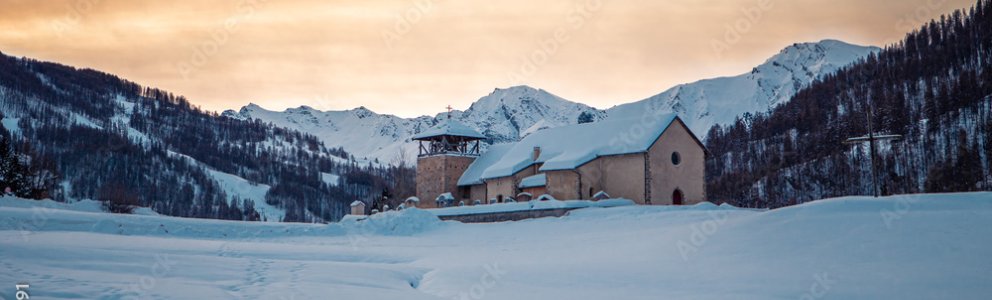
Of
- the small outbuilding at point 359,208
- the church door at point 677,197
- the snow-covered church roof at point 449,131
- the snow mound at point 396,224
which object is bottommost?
the snow mound at point 396,224

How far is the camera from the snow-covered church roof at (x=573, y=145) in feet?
143

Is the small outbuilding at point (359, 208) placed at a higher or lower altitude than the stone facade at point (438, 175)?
lower

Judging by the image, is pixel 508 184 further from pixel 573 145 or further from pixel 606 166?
pixel 606 166

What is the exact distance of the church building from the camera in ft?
140

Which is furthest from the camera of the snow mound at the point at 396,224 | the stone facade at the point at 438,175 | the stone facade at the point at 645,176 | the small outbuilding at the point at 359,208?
the stone facade at the point at 438,175

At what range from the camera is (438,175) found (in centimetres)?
5494

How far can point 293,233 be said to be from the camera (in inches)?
1288

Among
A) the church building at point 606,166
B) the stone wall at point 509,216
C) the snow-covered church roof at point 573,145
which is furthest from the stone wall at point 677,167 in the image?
the stone wall at point 509,216

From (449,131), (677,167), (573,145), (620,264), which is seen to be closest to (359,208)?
(449,131)

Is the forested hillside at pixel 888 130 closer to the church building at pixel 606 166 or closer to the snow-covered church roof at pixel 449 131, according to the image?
the snow-covered church roof at pixel 449 131

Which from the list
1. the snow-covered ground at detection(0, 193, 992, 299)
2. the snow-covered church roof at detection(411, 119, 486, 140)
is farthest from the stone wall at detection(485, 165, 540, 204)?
the snow-covered ground at detection(0, 193, 992, 299)

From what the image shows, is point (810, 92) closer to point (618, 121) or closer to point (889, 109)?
point (889, 109)

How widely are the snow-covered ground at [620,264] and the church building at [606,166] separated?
16700 mm

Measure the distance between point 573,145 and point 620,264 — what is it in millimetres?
28200
